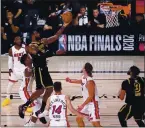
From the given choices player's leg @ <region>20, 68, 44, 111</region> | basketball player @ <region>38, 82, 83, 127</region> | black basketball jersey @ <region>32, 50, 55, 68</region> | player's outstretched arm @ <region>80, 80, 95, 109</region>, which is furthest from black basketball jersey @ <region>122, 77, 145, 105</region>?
black basketball jersey @ <region>32, 50, 55, 68</region>

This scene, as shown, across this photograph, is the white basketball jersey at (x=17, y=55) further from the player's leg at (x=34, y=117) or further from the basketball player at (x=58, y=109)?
the basketball player at (x=58, y=109)

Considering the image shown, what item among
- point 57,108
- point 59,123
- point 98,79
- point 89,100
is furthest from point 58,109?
point 98,79

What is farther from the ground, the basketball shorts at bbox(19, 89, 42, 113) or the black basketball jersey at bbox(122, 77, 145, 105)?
the black basketball jersey at bbox(122, 77, 145, 105)

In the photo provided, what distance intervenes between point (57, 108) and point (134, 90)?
1408 millimetres

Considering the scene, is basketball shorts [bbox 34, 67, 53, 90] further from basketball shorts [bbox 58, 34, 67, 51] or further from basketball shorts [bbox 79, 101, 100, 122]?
basketball shorts [bbox 58, 34, 67, 51]

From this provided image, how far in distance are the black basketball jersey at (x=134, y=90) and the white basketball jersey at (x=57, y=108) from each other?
45.5 inches

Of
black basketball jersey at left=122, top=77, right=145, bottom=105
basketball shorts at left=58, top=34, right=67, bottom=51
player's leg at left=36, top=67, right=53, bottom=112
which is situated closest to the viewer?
black basketball jersey at left=122, top=77, right=145, bottom=105

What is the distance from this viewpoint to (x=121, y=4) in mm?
20047

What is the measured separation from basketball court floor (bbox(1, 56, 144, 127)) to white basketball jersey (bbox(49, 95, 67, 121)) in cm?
203

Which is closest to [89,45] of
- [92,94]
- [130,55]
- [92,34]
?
[92,34]

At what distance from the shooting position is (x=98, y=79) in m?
14.8

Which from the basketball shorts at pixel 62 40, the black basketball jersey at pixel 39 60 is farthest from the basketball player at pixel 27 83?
the basketball shorts at pixel 62 40

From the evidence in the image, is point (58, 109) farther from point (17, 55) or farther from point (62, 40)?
point (62, 40)

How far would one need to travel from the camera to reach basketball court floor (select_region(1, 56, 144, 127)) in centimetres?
978
